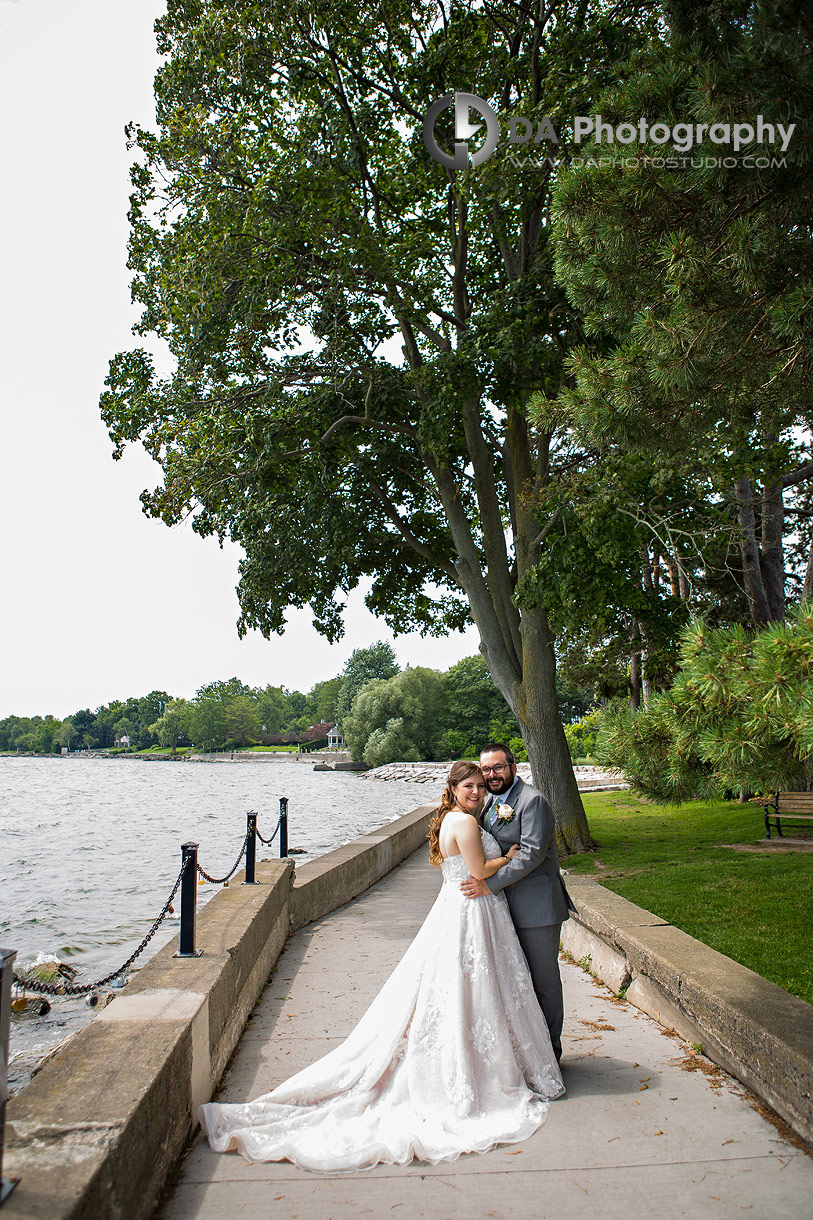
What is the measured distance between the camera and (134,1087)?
3156mm

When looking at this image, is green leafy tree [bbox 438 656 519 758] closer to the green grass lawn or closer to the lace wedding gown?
the green grass lawn

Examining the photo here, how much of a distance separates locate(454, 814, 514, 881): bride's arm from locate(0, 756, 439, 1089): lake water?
5.50 metres

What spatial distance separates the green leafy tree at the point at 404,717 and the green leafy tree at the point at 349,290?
6011 centimetres

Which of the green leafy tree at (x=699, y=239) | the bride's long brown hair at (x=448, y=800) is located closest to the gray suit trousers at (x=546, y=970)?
the bride's long brown hair at (x=448, y=800)

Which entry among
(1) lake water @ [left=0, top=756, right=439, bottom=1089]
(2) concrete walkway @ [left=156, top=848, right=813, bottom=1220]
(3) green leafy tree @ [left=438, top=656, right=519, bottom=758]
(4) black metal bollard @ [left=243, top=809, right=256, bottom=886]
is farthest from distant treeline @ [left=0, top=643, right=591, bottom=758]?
(2) concrete walkway @ [left=156, top=848, right=813, bottom=1220]

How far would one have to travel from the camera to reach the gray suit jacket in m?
4.41

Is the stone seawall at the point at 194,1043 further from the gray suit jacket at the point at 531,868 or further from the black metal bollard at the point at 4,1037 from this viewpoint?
the gray suit jacket at the point at 531,868

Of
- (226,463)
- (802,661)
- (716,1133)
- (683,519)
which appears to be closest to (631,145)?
(802,661)

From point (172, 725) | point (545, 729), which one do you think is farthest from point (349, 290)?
point (172, 725)

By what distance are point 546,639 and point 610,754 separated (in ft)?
32.0

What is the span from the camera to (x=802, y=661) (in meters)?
2.66

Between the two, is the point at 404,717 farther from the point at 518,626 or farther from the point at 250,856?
the point at 250,856

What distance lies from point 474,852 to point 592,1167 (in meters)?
1.44

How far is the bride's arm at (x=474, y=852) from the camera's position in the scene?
4.38m
